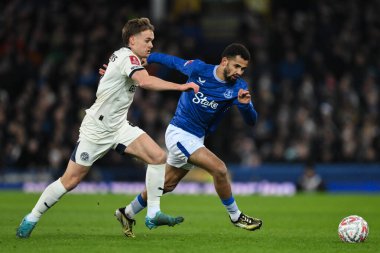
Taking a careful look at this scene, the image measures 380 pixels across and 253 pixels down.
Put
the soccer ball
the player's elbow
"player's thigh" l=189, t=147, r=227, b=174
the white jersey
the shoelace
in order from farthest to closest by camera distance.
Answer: the shoelace
"player's thigh" l=189, t=147, r=227, b=174
the white jersey
the soccer ball
the player's elbow

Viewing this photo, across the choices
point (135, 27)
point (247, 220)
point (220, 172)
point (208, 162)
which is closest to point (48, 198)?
point (208, 162)

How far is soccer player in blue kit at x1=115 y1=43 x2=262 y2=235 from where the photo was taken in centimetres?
1045

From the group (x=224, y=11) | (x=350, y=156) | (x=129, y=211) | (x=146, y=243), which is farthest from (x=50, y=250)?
(x=224, y=11)

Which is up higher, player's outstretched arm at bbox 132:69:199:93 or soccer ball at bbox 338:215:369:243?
player's outstretched arm at bbox 132:69:199:93

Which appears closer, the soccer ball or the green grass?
the green grass

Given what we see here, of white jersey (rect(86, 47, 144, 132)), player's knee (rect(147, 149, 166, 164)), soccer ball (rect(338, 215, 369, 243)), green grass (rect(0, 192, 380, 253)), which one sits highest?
white jersey (rect(86, 47, 144, 132))

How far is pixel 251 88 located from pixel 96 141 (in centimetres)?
1387

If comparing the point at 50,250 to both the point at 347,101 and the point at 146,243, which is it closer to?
the point at 146,243

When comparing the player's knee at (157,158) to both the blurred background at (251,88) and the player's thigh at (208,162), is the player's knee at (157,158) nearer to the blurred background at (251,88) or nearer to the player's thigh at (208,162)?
the player's thigh at (208,162)

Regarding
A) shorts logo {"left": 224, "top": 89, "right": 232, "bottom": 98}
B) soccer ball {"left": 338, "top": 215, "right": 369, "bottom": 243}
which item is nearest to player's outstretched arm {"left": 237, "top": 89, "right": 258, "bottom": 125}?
shorts logo {"left": 224, "top": 89, "right": 232, "bottom": 98}

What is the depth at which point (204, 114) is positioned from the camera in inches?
423

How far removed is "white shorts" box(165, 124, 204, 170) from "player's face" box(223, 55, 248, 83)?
2.85ft

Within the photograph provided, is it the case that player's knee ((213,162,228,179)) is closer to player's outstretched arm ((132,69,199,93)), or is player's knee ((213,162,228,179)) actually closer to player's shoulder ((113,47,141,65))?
player's outstretched arm ((132,69,199,93))

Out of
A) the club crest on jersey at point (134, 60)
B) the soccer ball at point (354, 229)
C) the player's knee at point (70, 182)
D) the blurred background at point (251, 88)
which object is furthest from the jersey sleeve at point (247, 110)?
the blurred background at point (251, 88)
